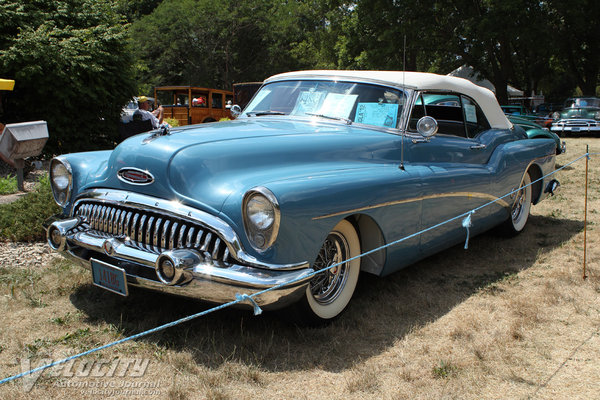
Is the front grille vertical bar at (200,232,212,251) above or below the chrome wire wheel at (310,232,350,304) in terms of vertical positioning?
above

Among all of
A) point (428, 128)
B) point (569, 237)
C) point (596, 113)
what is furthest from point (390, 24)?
point (428, 128)

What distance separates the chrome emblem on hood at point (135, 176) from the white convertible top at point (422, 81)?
1.87 metres

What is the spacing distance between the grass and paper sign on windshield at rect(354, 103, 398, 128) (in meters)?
1.23

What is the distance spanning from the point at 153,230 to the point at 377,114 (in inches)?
79.6

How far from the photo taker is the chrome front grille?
280 centimetres

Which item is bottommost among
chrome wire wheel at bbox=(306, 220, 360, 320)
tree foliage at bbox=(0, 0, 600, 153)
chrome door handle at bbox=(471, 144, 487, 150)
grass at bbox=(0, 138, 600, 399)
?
grass at bbox=(0, 138, 600, 399)

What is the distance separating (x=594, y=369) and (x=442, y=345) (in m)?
0.79

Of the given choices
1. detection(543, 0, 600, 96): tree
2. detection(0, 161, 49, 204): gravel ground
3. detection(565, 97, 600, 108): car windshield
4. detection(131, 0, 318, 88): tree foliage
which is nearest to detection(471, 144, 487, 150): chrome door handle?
detection(0, 161, 49, 204): gravel ground

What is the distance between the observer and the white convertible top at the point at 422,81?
13.8 ft

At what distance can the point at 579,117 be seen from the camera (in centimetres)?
1903

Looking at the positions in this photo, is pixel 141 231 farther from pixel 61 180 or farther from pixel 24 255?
pixel 24 255

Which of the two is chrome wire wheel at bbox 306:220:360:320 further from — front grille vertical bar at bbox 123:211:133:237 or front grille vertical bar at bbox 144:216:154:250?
front grille vertical bar at bbox 123:211:133:237

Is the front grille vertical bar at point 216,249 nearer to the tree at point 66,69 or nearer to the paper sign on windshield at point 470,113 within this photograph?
the paper sign on windshield at point 470,113

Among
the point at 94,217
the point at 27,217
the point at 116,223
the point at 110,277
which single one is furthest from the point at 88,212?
the point at 27,217
